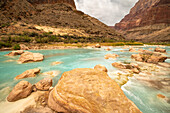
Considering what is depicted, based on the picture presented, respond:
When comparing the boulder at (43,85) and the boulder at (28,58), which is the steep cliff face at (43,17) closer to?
the boulder at (28,58)

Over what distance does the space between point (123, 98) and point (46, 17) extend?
91.0 metres

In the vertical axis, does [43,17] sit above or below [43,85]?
above

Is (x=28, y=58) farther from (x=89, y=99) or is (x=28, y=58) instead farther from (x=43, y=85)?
(x=89, y=99)

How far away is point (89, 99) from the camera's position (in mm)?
2805

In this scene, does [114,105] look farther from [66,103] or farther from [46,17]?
[46,17]

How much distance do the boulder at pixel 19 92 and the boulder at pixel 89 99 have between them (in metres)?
1.88

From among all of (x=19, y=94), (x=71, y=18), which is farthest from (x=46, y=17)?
(x=19, y=94)

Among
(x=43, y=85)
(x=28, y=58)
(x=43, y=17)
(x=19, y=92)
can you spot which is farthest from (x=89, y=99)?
(x=43, y=17)

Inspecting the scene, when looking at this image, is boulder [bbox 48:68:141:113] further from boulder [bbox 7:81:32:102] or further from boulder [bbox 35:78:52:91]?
boulder [bbox 7:81:32:102]

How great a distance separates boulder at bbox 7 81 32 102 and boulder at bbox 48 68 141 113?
6.15 ft

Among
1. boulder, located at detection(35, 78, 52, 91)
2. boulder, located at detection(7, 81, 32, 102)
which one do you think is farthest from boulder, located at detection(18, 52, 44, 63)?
boulder, located at detection(7, 81, 32, 102)

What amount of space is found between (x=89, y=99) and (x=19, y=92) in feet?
12.2

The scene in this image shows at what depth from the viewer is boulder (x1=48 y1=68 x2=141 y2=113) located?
2.60 m

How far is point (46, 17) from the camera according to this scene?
75.0 metres
